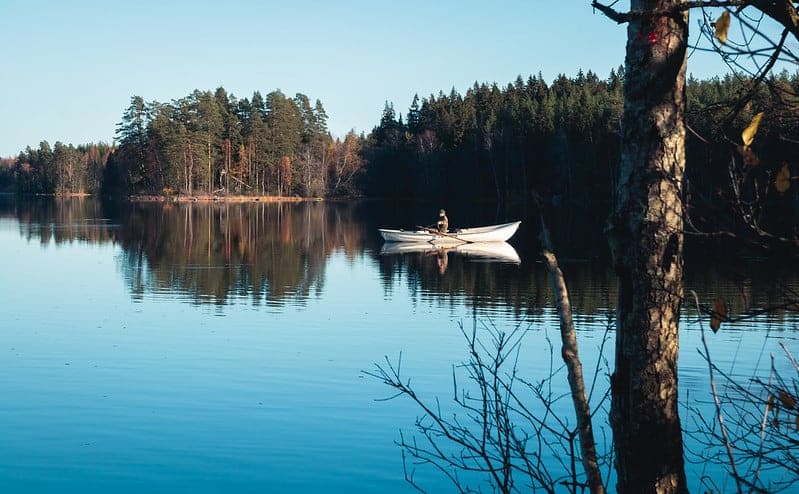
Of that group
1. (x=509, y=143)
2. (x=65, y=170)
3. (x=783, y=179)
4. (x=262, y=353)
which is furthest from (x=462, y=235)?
(x=65, y=170)

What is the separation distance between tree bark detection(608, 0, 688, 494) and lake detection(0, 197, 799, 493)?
0.41 metres

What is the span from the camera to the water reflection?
20.1 m

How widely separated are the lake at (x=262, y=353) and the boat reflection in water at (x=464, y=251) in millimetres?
683

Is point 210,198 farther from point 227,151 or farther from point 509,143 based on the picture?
point 509,143

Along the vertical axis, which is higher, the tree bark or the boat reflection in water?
the tree bark

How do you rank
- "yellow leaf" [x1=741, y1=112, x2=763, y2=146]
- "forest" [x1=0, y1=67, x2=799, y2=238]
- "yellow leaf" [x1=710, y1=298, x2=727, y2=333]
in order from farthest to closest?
"forest" [x1=0, y1=67, x2=799, y2=238]
"yellow leaf" [x1=710, y1=298, x2=727, y2=333]
"yellow leaf" [x1=741, y1=112, x2=763, y2=146]

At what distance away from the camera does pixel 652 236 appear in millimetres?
3170

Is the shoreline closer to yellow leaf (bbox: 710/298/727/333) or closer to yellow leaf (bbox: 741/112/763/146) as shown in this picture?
Answer: yellow leaf (bbox: 710/298/727/333)

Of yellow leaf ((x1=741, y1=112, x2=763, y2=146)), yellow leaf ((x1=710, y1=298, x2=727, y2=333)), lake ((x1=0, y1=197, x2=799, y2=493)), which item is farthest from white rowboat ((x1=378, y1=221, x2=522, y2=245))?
yellow leaf ((x1=741, y1=112, x2=763, y2=146))

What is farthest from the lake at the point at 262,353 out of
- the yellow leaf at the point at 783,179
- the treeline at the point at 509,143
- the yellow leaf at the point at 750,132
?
the treeline at the point at 509,143

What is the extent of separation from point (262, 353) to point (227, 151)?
87.9 meters

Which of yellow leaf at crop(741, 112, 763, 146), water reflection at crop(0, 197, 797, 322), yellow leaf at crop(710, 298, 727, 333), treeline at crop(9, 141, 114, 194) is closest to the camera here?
yellow leaf at crop(741, 112, 763, 146)

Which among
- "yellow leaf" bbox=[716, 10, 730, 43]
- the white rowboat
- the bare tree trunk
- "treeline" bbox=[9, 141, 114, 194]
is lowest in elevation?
the white rowboat

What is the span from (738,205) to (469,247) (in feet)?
109
